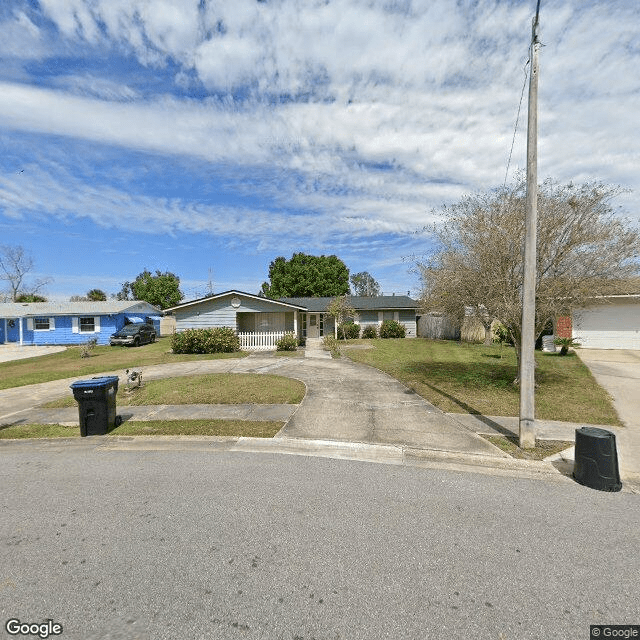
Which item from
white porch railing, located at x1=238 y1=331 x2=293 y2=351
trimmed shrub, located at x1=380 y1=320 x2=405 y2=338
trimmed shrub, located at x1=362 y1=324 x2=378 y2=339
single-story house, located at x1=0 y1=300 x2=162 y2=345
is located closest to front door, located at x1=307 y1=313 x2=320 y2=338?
trimmed shrub, located at x1=362 y1=324 x2=378 y2=339

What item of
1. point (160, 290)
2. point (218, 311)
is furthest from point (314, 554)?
point (160, 290)

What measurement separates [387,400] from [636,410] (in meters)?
5.86

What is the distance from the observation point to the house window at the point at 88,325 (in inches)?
1094

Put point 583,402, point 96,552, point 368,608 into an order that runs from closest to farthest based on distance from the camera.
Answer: point 368,608 → point 96,552 → point 583,402

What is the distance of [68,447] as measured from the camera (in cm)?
649

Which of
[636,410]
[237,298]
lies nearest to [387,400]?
[636,410]

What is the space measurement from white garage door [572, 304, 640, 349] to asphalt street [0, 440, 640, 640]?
19301mm

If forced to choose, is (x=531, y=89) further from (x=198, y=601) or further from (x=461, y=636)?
(x=198, y=601)

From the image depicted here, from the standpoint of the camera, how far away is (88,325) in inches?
1097

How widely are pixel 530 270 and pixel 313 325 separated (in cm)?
2424

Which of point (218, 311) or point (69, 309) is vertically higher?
point (69, 309)

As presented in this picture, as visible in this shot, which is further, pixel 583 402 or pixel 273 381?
pixel 273 381
